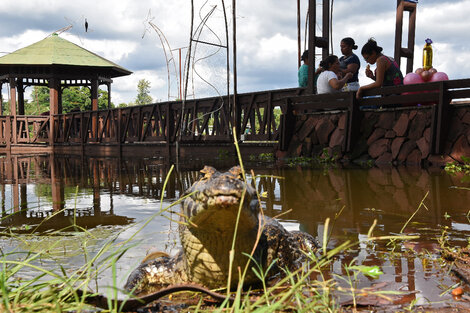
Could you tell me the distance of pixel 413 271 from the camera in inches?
98.6

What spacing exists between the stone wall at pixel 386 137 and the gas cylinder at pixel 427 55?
97 centimetres

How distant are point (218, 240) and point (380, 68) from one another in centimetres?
805

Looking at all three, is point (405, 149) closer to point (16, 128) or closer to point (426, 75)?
point (426, 75)

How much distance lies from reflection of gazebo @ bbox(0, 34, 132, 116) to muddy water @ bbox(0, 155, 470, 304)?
21105 mm

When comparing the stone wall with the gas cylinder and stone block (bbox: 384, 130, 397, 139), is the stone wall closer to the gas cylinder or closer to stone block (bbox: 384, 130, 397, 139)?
stone block (bbox: 384, 130, 397, 139)

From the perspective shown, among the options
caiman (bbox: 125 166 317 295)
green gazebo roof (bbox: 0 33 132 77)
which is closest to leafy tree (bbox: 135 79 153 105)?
green gazebo roof (bbox: 0 33 132 77)

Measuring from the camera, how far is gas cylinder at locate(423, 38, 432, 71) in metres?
9.24

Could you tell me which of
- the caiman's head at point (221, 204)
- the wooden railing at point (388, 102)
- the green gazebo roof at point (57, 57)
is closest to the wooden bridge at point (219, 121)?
the wooden railing at point (388, 102)

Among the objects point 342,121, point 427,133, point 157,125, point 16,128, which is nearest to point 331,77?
point 342,121

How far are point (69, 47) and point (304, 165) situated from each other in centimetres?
2545

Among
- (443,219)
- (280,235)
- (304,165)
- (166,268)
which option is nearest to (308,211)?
(443,219)

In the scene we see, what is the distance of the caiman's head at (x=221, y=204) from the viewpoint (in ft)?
5.97

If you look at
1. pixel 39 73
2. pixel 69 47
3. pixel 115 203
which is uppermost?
pixel 69 47

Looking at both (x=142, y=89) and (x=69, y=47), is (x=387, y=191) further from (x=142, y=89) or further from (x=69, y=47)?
(x=142, y=89)
